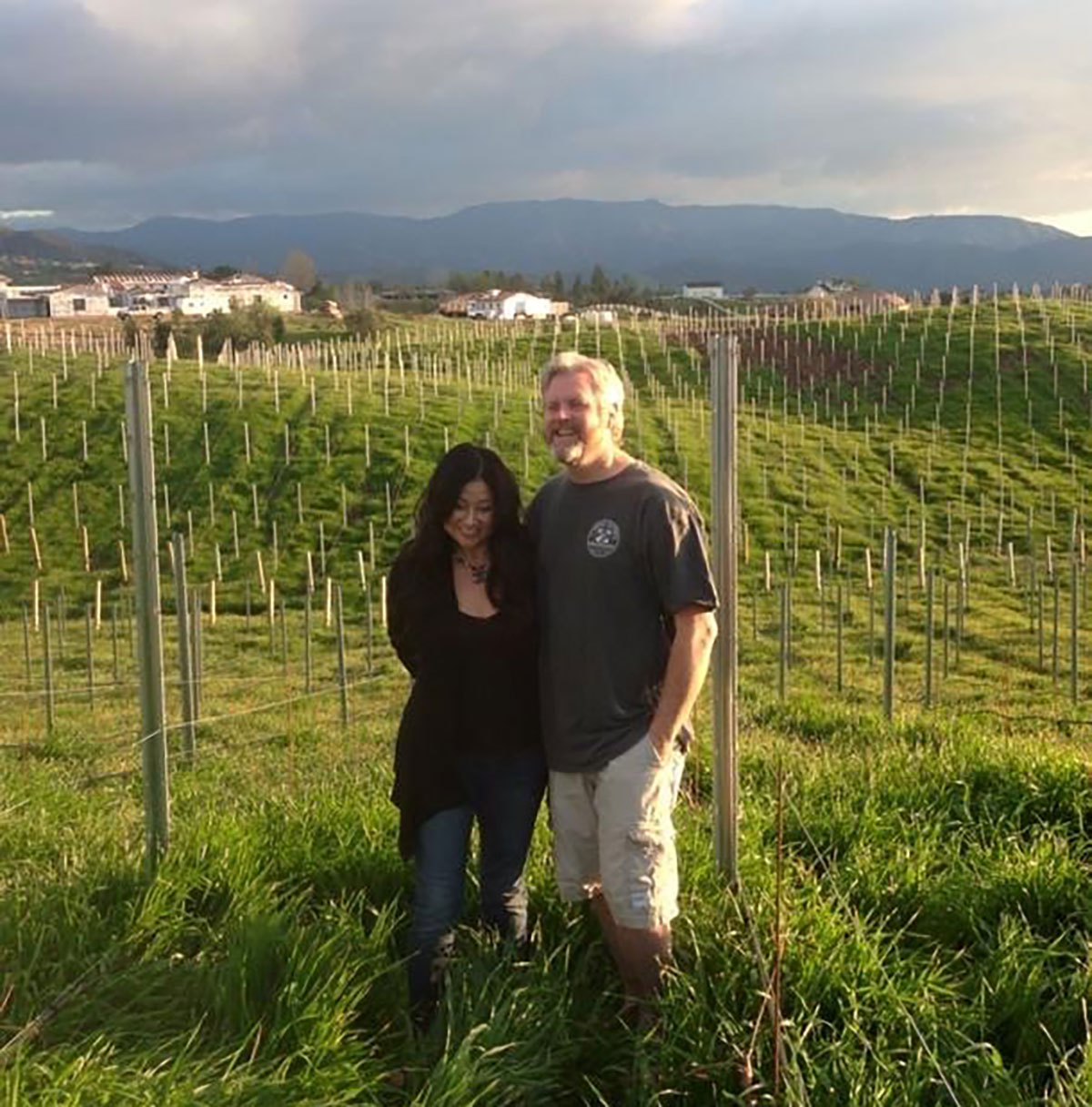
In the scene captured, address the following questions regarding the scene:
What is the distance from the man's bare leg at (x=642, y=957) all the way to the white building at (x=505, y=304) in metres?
61.4

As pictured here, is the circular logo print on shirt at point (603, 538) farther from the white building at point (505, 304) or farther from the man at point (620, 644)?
the white building at point (505, 304)

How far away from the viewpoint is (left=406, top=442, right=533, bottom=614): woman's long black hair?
144 inches

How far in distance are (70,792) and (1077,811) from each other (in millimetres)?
4327

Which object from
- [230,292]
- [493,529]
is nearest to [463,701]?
[493,529]

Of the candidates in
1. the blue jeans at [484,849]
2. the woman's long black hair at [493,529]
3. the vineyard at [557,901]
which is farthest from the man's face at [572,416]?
the blue jeans at [484,849]

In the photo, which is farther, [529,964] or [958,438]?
[958,438]

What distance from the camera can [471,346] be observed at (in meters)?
41.1

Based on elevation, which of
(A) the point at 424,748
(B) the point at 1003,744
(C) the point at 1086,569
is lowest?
(C) the point at 1086,569

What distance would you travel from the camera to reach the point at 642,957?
3637 mm

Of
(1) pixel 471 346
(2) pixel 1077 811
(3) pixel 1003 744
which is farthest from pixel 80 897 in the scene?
(1) pixel 471 346

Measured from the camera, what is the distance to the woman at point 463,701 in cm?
368

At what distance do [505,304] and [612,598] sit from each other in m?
65.7

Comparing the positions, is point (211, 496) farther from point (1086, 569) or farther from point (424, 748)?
point (424, 748)

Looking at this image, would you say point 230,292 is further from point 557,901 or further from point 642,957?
point 642,957
